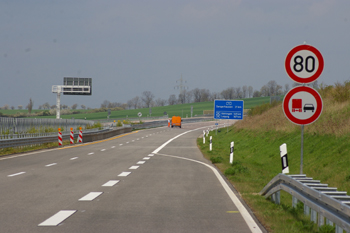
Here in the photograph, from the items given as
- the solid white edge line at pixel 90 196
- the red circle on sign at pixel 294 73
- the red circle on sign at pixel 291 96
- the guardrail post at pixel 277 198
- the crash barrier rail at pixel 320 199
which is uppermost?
the red circle on sign at pixel 294 73

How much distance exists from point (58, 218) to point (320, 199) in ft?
13.0

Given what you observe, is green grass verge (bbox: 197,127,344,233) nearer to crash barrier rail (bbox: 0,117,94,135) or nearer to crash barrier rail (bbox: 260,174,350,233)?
crash barrier rail (bbox: 260,174,350,233)

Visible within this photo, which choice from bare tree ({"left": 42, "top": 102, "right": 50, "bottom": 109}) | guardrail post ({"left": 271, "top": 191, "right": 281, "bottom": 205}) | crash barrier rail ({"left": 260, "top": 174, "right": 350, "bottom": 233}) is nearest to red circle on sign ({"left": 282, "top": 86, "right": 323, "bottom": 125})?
crash barrier rail ({"left": 260, "top": 174, "right": 350, "bottom": 233})

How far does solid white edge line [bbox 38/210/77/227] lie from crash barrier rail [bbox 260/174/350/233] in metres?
3.63

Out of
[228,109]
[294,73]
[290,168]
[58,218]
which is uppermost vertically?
[294,73]

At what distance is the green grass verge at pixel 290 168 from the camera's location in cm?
709

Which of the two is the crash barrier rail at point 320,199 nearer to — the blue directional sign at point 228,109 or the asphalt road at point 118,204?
the asphalt road at point 118,204

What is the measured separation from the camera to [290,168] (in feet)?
58.4

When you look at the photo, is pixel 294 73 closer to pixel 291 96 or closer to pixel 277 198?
pixel 291 96

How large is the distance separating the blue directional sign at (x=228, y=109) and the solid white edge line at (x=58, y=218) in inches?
1279

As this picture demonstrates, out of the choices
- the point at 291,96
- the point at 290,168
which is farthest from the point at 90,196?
the point at 290,168

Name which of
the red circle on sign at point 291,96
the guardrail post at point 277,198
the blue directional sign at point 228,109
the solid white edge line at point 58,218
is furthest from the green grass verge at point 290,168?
the blue directional sign at point 228,109

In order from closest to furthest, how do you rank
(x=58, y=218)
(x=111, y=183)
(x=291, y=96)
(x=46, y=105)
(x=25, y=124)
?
(x=58, y=218)
(x=291, y=96)
(x=111, y=183)
(x=25, y=124)
(x=46, y=105)

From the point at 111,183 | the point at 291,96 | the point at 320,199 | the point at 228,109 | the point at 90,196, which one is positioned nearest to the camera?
the point at 320,199
